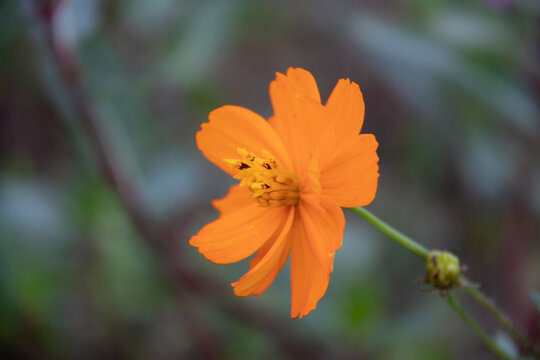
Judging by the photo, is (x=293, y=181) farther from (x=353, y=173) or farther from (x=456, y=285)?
(x=456, y=285)

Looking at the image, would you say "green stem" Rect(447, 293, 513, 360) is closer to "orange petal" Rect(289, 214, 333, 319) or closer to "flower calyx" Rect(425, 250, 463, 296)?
"flower calyx" Rect(425, 250, 463, 296)

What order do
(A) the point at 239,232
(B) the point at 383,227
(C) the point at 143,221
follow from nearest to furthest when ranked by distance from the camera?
(B) the point at 383,227 < (A) the point at 239,232 < (C) the point at 143,221

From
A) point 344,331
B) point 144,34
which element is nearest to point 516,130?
point 344,331

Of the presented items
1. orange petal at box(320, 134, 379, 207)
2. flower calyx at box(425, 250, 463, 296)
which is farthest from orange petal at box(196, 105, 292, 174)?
flower calyx at box(425, 250, 463, 296)

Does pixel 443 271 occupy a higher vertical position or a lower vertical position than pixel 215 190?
lower

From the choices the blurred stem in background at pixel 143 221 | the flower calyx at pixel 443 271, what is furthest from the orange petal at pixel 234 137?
the blurred stem in background at pixel 143 221

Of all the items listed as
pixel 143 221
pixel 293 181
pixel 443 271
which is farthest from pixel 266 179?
pixel 143 221

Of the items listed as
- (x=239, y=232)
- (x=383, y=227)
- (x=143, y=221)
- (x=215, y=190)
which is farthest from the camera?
(x=215, y=190)

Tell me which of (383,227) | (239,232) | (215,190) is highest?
(215,190)

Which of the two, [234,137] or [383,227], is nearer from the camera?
[383,227]
